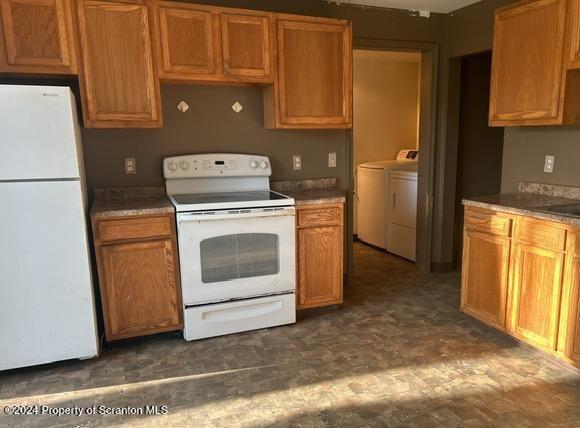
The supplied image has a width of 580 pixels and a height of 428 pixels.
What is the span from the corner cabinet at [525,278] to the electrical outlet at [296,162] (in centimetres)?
137

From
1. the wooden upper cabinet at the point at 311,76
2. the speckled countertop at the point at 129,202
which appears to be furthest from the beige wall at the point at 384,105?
the speckled countertop at the point at 129,202

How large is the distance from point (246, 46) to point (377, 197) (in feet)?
8.59

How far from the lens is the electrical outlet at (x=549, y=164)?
2.99m

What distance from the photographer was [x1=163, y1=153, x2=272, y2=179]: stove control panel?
10.3 ft

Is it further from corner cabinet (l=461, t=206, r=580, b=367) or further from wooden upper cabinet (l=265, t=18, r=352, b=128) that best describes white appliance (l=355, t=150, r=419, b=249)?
corner cabinet (l=461, t=206, r=580, b=367)

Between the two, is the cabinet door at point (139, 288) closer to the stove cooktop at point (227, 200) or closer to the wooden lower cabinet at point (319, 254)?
the stove cooktop at point (227, 200)

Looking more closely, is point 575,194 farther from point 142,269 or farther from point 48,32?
point 48,32

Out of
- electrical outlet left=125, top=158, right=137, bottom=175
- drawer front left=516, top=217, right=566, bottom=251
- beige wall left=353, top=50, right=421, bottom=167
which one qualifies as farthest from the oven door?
beige wall left=353, top=50, right=421, bottom=167

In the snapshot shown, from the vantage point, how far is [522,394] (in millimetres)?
2199

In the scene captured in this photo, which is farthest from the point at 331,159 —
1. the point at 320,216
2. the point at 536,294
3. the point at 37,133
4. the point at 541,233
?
the point at 37,133

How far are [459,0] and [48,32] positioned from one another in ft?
10.0

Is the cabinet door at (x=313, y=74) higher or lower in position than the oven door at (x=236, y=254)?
higher

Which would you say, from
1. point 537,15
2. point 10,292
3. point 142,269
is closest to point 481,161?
point 537,15

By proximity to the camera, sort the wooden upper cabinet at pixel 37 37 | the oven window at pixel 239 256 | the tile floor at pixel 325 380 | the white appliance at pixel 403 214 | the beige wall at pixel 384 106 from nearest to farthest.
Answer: the tile floor at pixel 325 380, the wooden upper cabinet at pixel 37 37, the oven window at pixel 239 256, the white appliance at pixel 403 214, the beige wall at pixel 384 106
